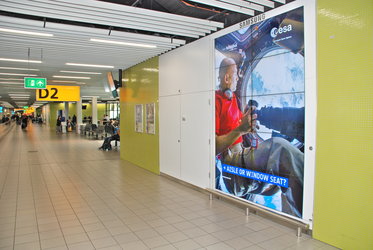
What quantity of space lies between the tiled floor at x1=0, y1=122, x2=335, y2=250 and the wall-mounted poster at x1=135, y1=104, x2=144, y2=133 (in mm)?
1815

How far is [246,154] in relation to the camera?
454 cm

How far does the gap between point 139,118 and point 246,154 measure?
4775 mm

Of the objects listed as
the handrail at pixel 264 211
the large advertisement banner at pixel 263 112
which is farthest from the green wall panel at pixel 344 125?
the large advertisement banner at pixel 263 112

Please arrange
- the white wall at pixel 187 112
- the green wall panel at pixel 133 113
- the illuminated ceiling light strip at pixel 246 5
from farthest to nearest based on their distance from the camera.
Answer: the green wall panel at pixel 133 113 < the white wall at pixel 187 112 < the illuminated ceiling light strip at pixel 246 5

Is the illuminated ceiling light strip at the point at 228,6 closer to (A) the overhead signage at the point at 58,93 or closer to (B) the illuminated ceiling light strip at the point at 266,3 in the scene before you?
(B) the illuminated ceiling light strip at the point at 266,3

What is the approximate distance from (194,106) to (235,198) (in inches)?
82.7

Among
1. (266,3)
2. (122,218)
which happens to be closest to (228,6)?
(266,3)

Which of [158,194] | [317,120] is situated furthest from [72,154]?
[317,120]

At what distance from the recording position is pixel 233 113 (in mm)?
4805

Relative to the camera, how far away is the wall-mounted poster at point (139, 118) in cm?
840

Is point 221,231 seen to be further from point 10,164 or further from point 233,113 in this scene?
point 10,164

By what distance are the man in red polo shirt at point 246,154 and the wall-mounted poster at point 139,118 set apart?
12.3 ft

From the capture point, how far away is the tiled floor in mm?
3445

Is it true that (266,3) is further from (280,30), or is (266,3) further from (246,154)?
(246,154)
